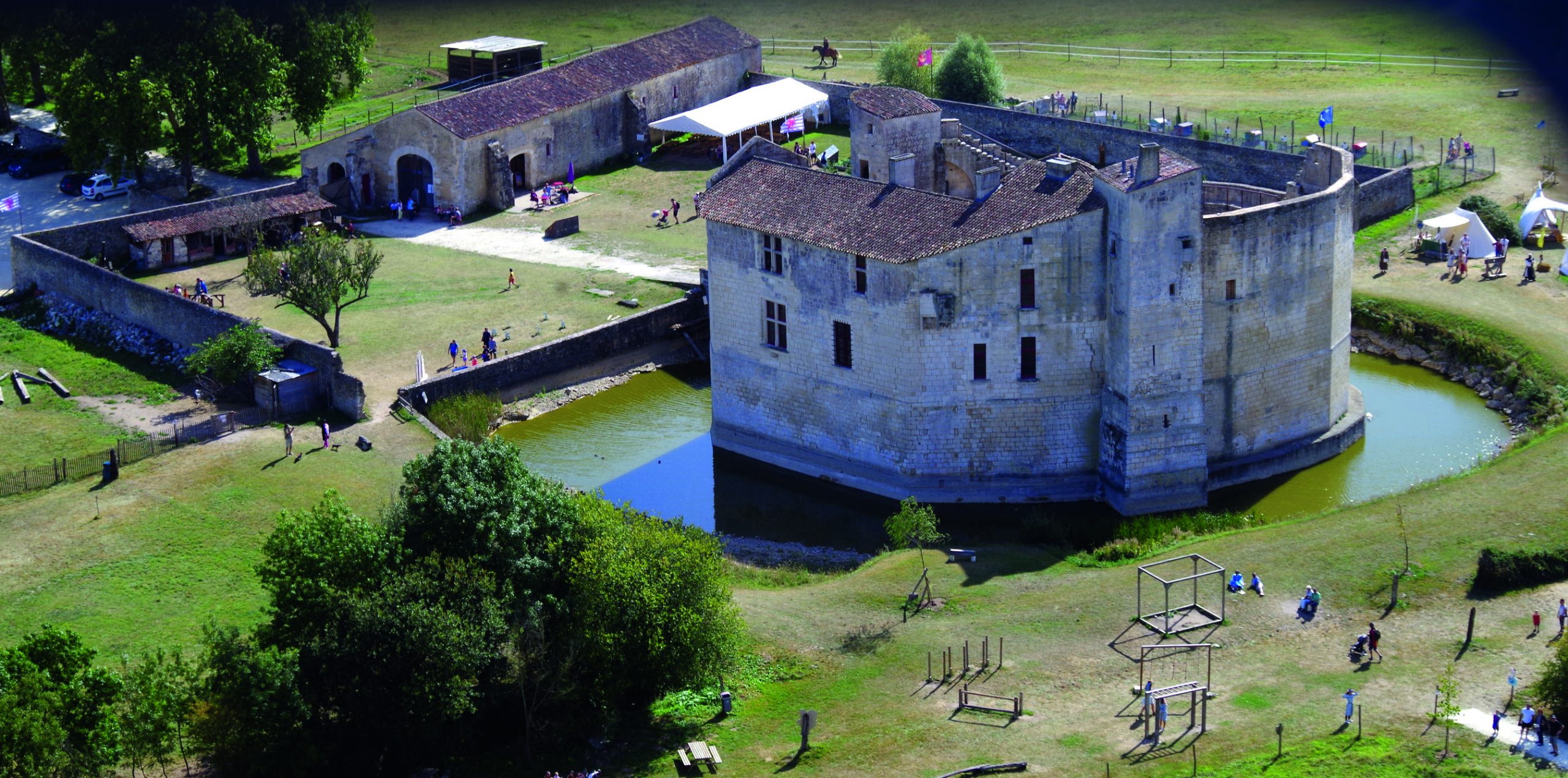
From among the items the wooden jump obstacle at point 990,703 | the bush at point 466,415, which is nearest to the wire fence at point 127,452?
the bush at point 466,415

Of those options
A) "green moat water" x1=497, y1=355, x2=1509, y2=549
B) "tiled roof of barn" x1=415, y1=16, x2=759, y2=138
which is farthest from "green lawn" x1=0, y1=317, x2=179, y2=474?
"tiled roof of barn" x1=415, y1=16, x2=759, y2=138

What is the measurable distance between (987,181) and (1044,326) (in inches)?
215

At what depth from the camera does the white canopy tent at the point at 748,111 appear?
8262cm

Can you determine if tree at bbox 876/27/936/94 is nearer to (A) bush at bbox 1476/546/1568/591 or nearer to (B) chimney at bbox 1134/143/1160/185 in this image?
(B) chimney at bbox 1134/143/1160/185

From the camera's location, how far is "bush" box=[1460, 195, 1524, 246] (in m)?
67.7

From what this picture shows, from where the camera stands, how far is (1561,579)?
41.2 meters

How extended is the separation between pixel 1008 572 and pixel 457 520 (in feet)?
49.5

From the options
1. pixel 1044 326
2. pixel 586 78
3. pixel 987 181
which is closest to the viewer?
pixel 1044 326

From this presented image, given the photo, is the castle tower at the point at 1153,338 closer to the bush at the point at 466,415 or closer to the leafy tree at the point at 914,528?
the leafy tree at the point at 914,528

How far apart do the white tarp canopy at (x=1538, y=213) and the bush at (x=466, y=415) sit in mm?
40664

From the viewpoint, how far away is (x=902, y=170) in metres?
55.7

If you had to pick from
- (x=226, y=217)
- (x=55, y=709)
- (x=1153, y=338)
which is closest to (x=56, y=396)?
(x=226, y=217)

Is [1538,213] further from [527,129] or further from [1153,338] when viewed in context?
[527,129]

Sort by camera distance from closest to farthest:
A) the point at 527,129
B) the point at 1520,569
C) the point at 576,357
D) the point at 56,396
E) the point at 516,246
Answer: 1. the point at 1520,569
2. the point at 56,396
3. the point at 576,357
4. the point at 516,246
5. the point at 527,129
